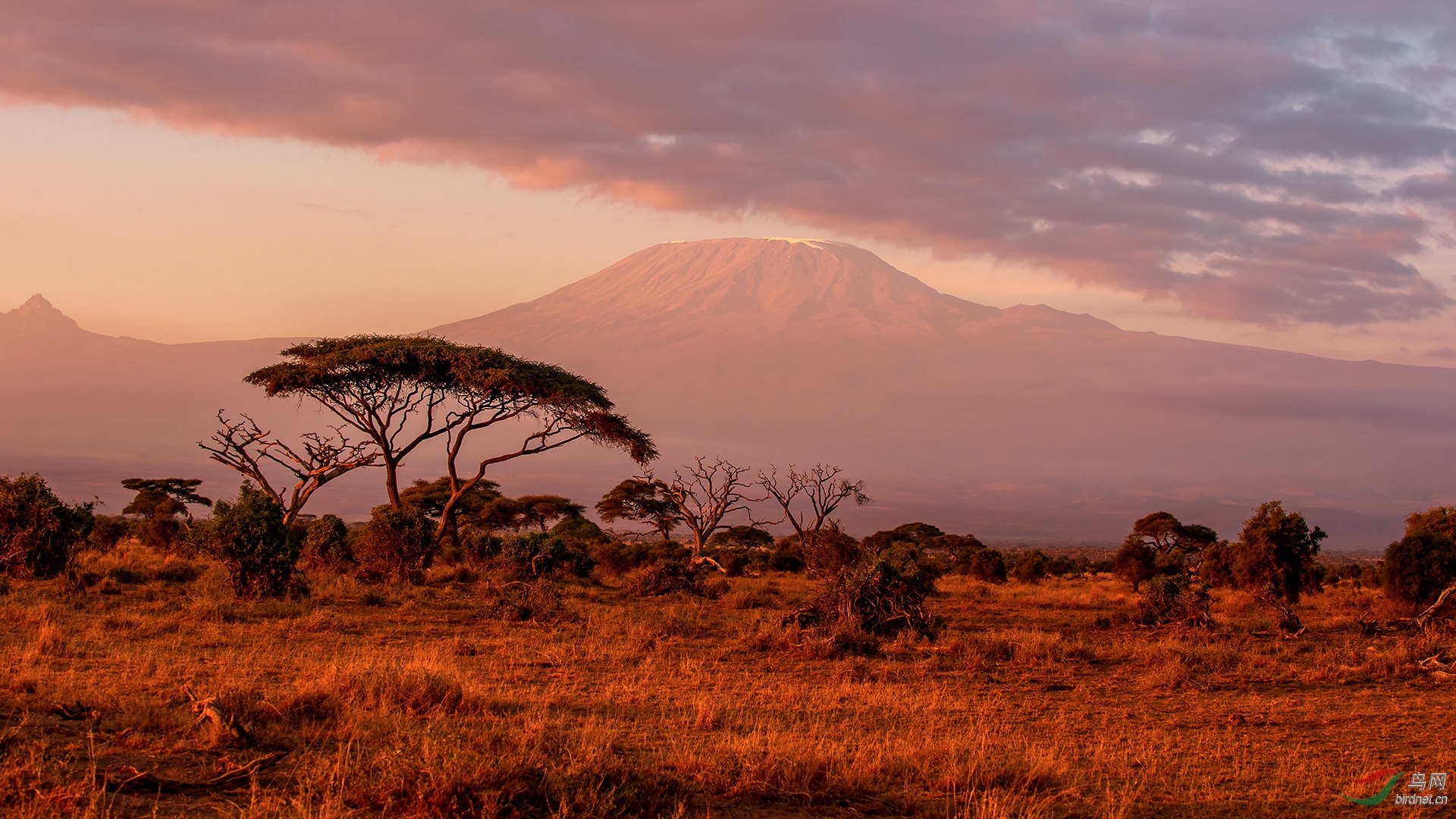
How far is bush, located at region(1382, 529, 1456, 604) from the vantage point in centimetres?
2034

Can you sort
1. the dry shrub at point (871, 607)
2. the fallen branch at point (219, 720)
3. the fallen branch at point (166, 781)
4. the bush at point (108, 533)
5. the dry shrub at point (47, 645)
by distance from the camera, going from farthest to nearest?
1. the bush at point (108, 533)
2. the dry shrub at point (871, 607)
3. the dry shrub at point (47, 645)
4. the fallen branch at point (219, 720)
5. the fallen branch at point (166, 781)

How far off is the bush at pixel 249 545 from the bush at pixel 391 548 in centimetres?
402

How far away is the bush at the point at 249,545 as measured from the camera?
1753 centimetres

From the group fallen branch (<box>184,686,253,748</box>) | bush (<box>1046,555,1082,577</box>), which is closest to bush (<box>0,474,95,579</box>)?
fallen branch (<box>184,686,253,748</box>)

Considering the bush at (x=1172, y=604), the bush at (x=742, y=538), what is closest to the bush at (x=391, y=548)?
the bush at (x=1172, y=604)

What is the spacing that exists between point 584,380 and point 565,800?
74.2ft

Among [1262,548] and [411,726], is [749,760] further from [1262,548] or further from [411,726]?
[1262,548]

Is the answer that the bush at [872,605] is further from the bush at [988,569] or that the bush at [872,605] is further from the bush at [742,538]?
the bush at [742,538]

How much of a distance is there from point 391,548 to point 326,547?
2.79 meters

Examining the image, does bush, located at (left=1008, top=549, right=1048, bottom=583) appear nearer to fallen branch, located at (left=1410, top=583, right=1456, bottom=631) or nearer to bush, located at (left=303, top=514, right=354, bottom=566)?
fallen branch, located at (left=1410, top=583, right=1456, bottom=631)

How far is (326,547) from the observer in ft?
78.8

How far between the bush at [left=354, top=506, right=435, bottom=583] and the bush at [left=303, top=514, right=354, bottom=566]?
4.61 feet

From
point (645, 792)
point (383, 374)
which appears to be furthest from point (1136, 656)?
point (383, 374)

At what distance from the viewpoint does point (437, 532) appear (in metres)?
23.2
